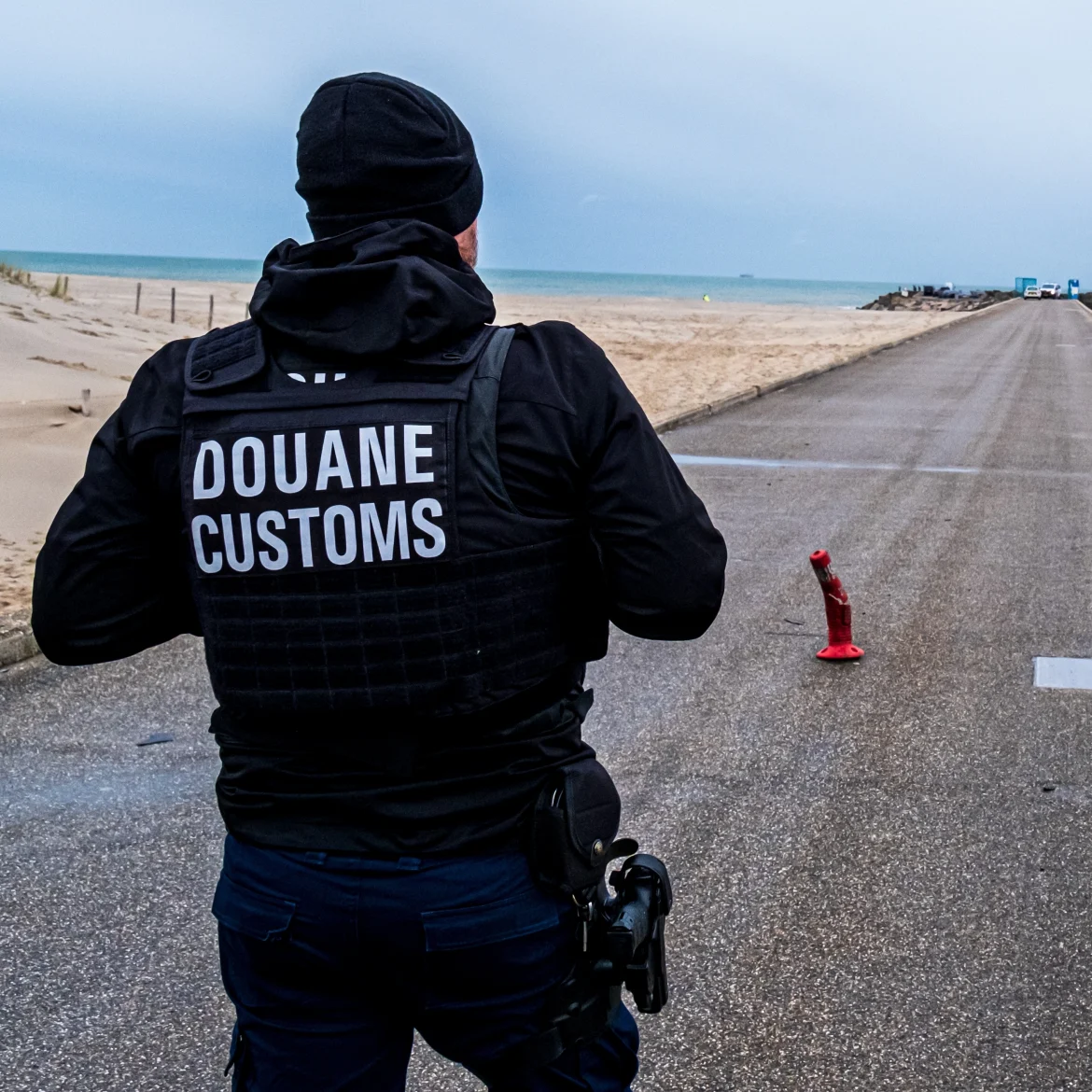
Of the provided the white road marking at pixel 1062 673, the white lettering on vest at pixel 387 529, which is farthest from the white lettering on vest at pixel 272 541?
the white road marking at pixel 1062 673

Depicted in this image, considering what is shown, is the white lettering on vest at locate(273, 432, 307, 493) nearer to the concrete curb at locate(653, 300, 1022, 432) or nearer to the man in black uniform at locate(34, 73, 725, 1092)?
the man in black uniform at locate(34, 73, 725, 1092)

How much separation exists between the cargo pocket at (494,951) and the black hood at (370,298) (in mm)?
760

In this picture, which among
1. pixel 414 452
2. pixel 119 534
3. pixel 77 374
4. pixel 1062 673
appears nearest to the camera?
pixel 414 452

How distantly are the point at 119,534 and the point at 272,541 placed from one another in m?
0.23

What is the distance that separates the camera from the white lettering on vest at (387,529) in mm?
1817

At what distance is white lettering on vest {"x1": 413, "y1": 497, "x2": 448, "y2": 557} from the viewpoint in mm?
1813

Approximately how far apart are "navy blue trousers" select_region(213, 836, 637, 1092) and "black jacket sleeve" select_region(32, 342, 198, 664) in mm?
391

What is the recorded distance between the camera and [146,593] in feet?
6.52

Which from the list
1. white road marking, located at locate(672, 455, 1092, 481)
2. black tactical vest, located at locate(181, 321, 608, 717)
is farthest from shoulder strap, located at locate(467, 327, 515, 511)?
white road marking, located at locate(672, 455, 1092, 481)

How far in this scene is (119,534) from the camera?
1.91m

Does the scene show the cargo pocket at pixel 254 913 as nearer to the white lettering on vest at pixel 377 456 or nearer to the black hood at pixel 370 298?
the white lettering on vest at pixel 377 456

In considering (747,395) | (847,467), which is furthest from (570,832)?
(747,395)

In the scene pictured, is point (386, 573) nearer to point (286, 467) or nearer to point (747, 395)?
point (286, 467)

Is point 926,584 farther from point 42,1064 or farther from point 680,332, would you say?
point 680,332
